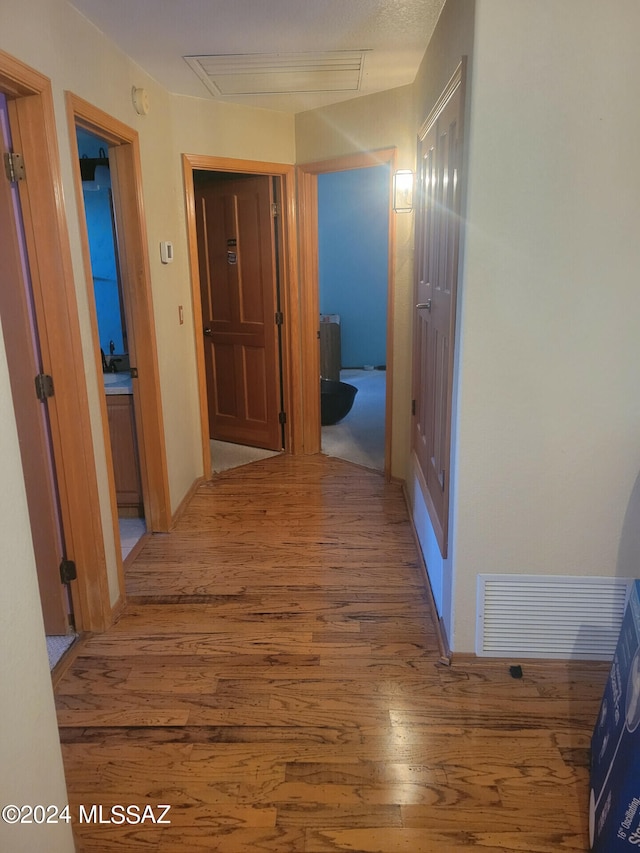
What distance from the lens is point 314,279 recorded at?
4371mm

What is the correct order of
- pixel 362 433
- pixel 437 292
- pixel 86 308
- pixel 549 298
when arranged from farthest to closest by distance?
pixel 362 433 < pixel 437 292 < pixel 86 308 < pixel 549 298

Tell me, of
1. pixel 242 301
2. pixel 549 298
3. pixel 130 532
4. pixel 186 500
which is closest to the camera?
pixel 549 298

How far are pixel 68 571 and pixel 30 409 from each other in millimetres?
674

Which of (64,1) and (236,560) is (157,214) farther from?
(236,560)

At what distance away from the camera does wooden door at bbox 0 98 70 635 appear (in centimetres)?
213

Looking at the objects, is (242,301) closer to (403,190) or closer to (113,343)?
(113,343)

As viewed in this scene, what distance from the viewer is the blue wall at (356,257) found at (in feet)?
24.0

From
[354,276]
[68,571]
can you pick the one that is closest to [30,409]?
[68,571]

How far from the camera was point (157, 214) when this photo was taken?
3.31 metres

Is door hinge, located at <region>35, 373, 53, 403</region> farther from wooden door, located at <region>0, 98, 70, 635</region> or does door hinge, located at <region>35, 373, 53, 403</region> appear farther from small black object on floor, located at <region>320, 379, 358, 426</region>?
small black object on floor, located at <region>320, 379, 358, 426</region>

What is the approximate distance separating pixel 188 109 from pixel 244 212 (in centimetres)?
93

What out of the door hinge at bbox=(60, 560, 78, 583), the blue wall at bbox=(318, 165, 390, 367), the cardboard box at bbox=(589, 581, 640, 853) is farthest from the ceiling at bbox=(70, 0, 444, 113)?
the blue wall at bbox=(318, 165, 390, 367)

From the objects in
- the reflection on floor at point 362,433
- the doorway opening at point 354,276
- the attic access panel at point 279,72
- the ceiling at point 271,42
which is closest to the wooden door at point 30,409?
the ceiling at point 271,42

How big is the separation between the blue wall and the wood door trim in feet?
14.6
